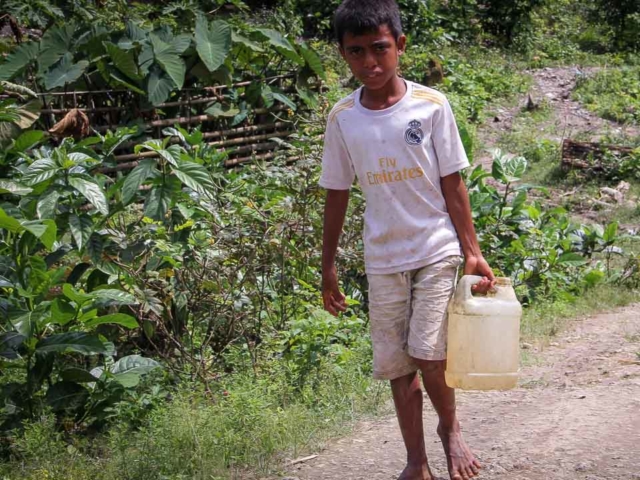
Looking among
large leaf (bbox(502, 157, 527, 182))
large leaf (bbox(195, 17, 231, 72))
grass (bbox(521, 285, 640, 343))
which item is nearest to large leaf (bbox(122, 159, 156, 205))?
grass (bbox(521, 285, 640, 343))

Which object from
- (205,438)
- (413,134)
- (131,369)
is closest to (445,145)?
(413,134)

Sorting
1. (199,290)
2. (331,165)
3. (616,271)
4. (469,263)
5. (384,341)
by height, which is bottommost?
(616,271)

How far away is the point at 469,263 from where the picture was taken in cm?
310

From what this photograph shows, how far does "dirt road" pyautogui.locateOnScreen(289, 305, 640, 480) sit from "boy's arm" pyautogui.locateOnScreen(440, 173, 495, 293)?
76 cm

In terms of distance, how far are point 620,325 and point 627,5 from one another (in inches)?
471

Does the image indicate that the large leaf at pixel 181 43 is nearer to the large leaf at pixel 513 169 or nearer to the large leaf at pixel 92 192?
the large leaf at pixel 513 169

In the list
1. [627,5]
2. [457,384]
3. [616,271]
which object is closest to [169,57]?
[616,271]

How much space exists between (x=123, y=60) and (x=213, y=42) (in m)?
1.01

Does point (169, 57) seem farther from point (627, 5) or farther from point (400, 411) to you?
point (627, 5)

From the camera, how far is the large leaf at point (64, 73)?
27.8 ft

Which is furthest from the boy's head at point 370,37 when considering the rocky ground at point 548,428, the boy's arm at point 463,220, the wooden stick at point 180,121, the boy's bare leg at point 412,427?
the wooden stick at point 180,121

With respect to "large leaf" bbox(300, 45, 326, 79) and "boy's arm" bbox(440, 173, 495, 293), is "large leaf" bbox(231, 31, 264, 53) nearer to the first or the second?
"large leaf" bbox(300, 45, 326, 79)

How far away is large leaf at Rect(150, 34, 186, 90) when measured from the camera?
8797 mm

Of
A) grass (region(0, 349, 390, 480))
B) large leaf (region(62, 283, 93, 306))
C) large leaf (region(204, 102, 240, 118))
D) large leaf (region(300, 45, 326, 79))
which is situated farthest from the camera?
large leaf (region(300, 45, 326, 79))
